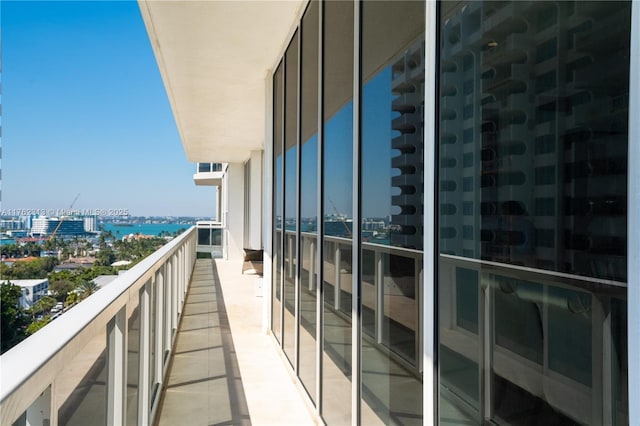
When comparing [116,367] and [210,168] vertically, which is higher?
[210,168]

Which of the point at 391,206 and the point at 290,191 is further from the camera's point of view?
the point at 290,191

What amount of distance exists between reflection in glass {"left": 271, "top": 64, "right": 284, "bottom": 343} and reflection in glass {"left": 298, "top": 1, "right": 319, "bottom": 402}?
0.96 metres

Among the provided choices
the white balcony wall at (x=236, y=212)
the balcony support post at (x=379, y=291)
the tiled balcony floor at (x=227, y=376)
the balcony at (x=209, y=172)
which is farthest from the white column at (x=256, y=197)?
the balcony at (x=209, y=172)

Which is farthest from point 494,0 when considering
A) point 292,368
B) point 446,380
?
point 292,368

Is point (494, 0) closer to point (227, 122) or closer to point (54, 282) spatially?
point (54, 282)

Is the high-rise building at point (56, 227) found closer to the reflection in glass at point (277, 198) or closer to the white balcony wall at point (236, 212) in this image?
the reflection in glass at point (277, 198)

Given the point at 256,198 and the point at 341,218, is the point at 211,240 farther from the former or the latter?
the point at 341,218

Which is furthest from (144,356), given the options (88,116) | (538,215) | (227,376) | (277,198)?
(88,116)

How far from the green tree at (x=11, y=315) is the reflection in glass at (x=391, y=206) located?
1157 mm

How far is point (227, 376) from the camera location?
3.90 meters

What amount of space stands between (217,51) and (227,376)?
2.92 m

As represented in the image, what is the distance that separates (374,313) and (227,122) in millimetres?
6547

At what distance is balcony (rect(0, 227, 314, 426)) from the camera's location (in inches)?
35.1

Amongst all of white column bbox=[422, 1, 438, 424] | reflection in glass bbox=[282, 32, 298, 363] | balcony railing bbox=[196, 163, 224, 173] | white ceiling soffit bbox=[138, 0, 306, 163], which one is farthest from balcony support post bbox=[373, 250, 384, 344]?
balcony railing bbox=[196, 163, 224, 173]
